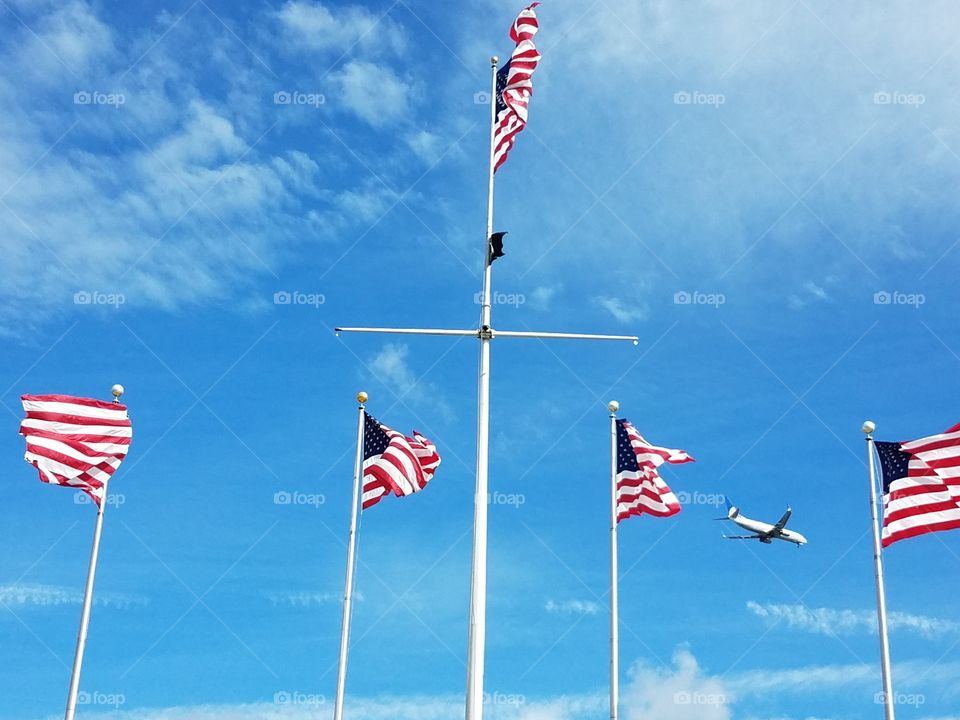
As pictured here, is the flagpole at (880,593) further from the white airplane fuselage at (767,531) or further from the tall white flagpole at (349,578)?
the white airplane fuselage at (767,531)

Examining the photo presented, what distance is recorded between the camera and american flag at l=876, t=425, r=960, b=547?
24688 mm

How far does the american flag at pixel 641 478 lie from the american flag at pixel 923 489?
18.5ft

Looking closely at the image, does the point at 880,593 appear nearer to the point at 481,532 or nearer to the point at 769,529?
the point at 481,532

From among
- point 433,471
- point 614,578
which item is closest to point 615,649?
point 614,578

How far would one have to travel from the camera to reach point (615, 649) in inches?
1078

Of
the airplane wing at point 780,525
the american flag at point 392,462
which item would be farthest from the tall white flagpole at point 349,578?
the airplane wing at point 780,525

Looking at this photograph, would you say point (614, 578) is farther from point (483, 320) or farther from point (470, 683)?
point (483, 320)

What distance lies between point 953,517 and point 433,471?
13074mm

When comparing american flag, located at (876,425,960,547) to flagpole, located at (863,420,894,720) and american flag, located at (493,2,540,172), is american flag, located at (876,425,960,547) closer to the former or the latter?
flagpole, located at (863,420,894,720)

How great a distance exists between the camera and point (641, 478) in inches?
1129

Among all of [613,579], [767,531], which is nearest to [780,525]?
[767,531]

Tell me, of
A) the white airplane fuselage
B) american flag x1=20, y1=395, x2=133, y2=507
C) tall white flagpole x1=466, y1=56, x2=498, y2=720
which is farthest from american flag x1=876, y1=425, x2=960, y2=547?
the white airplane fuselage

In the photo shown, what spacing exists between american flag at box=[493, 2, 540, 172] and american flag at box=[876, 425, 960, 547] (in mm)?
13765

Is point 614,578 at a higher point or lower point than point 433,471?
lower
